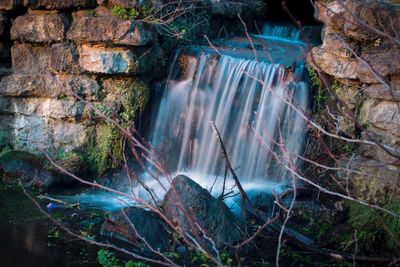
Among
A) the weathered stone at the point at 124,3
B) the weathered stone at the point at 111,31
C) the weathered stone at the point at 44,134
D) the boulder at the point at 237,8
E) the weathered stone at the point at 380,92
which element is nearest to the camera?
the weathered stone at the point at 380,92

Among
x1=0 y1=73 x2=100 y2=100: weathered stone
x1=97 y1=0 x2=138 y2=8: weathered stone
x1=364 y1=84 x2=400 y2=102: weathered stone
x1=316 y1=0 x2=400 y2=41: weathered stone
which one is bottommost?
x1=0 y1=73 x2=100 y2=100: weathered stone

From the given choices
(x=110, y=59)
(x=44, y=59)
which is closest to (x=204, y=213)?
(x=110, y=59)

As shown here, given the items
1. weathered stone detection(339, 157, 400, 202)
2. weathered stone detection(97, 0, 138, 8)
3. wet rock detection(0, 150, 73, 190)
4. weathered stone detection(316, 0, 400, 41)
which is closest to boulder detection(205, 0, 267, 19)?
weathered stone detection(97, 0, 138, 8)

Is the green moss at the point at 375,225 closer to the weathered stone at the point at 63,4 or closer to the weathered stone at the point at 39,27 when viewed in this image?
the weathered stone at the point at 63,4

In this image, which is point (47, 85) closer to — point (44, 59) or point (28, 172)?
point (44, 59)

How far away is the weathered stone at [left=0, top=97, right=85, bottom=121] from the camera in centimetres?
827

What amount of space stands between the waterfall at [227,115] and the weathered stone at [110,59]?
820mm

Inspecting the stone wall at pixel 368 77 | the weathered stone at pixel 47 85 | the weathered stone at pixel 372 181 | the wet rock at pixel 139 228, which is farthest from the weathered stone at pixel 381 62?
the weathered stone at pixel 47 85

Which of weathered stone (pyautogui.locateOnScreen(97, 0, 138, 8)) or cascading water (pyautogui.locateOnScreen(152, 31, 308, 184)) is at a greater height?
weathered stone (pyautogui.locateOnScreen(97, 0, 138, 8))

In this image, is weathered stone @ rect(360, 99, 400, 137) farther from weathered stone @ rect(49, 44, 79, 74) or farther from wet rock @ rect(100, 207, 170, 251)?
weathered stone @ rect(49, 44, 79, 74)

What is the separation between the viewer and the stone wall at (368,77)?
643 centimetres

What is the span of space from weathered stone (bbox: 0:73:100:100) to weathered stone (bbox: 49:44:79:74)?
0.38 feet

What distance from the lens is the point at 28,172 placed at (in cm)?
793

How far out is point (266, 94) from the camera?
790 centimetres
